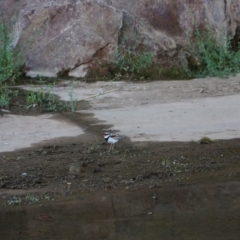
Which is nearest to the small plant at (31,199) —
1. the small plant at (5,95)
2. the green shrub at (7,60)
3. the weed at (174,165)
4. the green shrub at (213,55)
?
the weed at (174,165)

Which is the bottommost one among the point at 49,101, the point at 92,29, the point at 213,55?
the point at 49,101

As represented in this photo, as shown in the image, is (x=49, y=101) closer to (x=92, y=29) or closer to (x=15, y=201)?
(x=92, y=29)

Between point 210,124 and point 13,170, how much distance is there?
2213 mm

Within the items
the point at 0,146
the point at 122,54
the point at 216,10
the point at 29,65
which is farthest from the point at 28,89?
the point at 216,10

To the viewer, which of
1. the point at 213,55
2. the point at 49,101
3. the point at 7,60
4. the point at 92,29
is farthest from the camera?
the point at 213,55

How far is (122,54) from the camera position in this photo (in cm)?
1021

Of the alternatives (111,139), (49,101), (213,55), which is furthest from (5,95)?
(213,55)

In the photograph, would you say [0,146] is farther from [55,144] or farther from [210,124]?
[210,124]

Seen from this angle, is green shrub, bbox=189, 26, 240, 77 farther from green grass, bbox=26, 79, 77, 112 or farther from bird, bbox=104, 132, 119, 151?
bird, bbox=104, 132, 119, 151

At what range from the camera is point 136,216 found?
5.17 metres

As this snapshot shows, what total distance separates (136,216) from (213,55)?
552cm

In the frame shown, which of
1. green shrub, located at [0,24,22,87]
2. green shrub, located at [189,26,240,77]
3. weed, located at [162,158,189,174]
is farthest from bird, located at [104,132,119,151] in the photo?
green shrub, located at [189,26,240,77]

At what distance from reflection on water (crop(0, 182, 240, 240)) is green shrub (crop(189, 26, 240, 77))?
448 centimetres

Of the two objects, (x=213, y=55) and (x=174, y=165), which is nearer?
(x=174, y=165)
